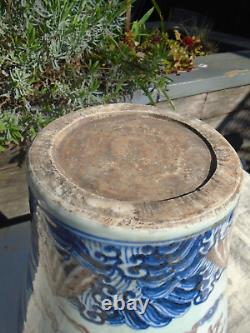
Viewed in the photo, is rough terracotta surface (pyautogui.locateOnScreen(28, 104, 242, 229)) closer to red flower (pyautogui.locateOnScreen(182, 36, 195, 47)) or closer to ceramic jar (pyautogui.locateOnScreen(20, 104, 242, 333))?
ceramic jar (pyautogui.locateOnScreen(20, 104, 242, 333))

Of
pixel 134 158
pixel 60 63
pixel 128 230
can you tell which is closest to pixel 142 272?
pixel 128 230

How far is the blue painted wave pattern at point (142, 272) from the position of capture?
0.81 metres

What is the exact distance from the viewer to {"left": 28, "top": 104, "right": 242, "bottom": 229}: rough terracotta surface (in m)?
0.81

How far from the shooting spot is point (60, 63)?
1.91 meters

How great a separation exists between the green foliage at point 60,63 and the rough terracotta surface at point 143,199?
793 mm

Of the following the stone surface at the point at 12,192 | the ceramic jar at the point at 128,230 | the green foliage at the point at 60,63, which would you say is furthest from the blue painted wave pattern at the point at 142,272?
the stone surface at the point at 12,192

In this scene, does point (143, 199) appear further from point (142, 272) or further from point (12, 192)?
point (12, 192)

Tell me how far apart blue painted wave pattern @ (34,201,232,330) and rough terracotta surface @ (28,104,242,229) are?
35 mm

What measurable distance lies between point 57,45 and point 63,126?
796 mm

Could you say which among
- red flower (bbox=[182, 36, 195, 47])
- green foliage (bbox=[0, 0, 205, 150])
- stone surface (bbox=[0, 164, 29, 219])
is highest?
green foliage (bbox=[0, 0, 205, 150])

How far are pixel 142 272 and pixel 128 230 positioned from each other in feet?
0.27

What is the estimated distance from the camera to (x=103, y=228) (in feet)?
2.62

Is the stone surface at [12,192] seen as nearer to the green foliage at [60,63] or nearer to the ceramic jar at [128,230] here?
the green foliage at [60,63]

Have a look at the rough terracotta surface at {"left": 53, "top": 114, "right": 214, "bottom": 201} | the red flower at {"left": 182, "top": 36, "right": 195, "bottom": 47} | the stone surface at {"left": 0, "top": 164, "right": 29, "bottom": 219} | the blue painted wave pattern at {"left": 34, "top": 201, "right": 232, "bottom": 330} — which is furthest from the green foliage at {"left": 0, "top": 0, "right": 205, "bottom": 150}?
the blue painted wave pattern at {"left": 34, "top": 201, "right": 232, "bottom": 330}
